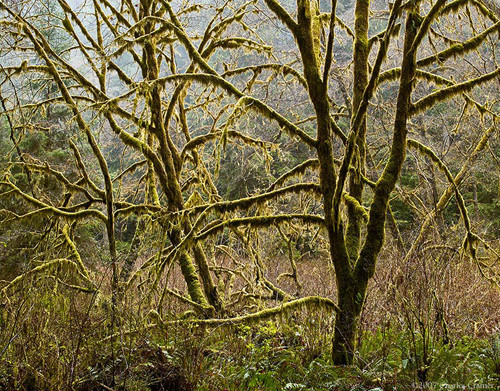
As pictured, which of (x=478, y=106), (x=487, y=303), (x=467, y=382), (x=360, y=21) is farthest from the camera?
(x=487, y=303)

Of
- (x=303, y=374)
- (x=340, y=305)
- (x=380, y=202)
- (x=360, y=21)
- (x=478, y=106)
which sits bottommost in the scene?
(x=303, y=374)

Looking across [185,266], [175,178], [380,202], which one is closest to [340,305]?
[380,202]

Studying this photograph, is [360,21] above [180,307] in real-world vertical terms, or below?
above

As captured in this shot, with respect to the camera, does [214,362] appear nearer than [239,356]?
Yes

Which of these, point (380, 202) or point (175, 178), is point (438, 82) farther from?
point (175, 178)

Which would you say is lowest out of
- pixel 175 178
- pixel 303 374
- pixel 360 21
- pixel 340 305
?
pixel 303 374

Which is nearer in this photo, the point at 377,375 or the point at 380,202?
the point at 377,375

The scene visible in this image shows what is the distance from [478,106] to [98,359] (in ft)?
15.4

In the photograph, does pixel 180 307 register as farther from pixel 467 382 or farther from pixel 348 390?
pixel 467 382

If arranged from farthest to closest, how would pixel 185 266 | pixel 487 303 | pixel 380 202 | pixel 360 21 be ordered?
pixel 487 303 < pixel 185 266 < pixel 360 21 < pixel 380 202

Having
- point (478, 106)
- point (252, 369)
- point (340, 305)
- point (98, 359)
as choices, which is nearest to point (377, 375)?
point (340, 305)

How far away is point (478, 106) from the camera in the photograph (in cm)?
437

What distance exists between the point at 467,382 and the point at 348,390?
89 centimetres

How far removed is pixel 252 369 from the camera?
12.2 ft
